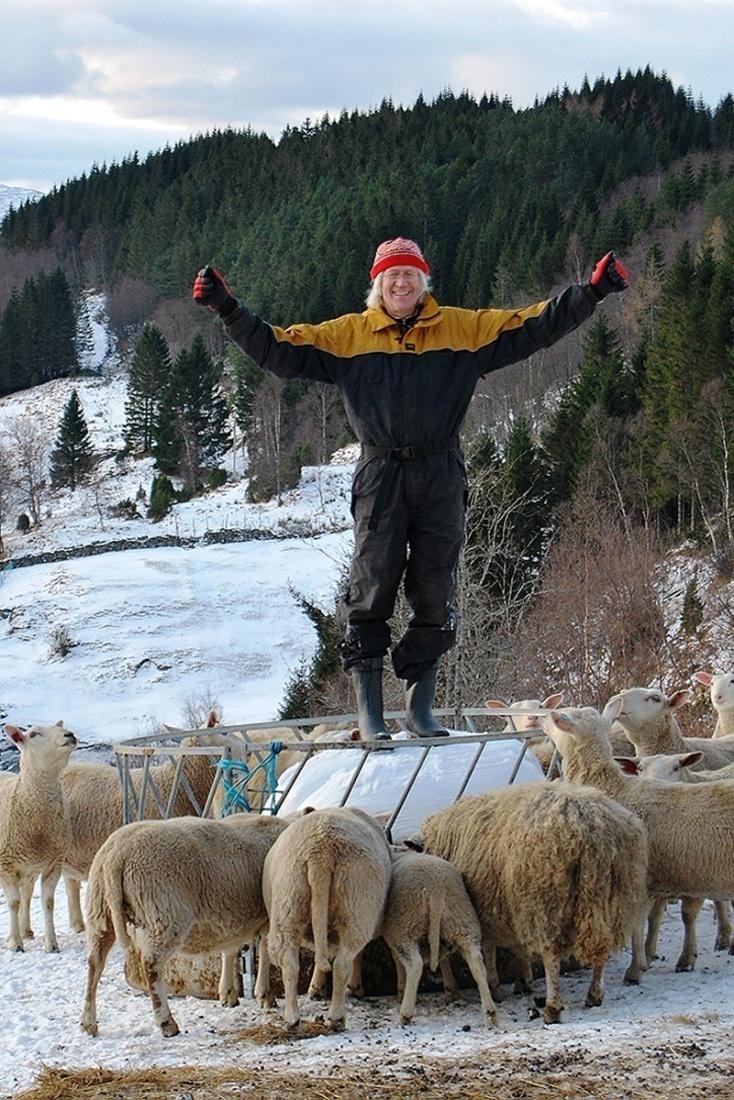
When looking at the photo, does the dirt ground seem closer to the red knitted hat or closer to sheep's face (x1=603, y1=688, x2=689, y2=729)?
sheep's face (x1=603, y1=688, x2=689, y2=729)

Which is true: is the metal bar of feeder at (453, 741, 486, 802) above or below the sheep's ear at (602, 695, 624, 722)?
below

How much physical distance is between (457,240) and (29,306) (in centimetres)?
3799

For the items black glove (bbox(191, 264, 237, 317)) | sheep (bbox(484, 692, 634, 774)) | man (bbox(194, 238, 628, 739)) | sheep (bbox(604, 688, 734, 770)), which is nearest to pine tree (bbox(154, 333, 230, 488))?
sheep (bbox(484, 692, 634, 774))

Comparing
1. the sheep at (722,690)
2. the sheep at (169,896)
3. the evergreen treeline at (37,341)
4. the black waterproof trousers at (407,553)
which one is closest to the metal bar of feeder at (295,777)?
the black waterproof trousers at (407,553)

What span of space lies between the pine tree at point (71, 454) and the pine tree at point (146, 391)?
3369 millimetres

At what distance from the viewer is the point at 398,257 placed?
25.3 feet

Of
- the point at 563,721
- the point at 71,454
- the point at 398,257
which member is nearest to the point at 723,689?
the point at 563,721

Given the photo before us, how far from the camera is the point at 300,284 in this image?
94.9 meters

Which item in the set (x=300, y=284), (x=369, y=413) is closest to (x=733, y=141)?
(x=300, y=284)

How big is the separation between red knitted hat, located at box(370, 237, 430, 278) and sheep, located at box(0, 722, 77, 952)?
4.41m

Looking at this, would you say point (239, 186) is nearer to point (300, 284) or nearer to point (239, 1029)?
point (300, 284)

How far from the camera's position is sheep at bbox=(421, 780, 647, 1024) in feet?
21.6

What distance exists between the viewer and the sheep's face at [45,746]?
991 centimetres

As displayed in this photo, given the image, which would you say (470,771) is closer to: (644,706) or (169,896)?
(644,706)
